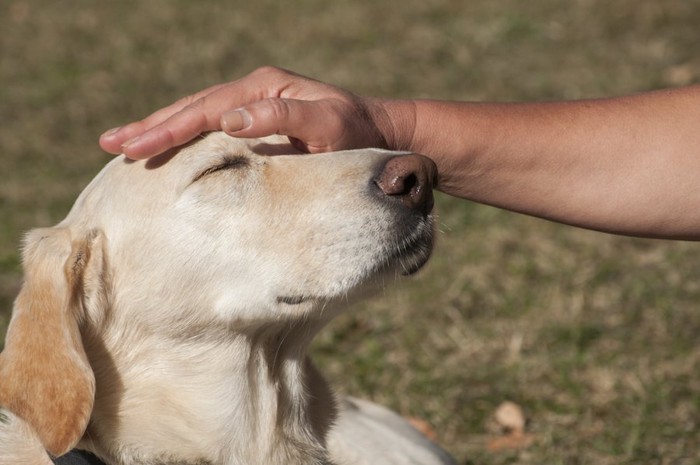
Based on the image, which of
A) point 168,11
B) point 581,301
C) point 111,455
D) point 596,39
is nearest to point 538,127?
point 111,455

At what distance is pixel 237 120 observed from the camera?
115 inches

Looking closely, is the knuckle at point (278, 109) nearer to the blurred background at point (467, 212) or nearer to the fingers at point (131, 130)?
the fingers at point (131, 130)

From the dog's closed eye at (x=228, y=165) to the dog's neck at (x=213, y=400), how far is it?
50cm

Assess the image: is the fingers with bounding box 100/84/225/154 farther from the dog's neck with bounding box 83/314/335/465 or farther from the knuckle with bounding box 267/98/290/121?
the dog's neck with bounding box 83/314/335/465

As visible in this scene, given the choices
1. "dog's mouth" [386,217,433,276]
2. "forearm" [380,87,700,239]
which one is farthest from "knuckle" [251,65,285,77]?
"dog's mouth" [386,217,433,276]

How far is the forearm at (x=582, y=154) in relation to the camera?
10.9 ft

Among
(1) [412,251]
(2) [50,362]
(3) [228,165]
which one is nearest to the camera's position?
(2) [50,362]

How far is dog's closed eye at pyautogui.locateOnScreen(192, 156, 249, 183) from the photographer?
3.15 metres

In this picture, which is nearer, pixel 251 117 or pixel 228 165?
pixel 251 117

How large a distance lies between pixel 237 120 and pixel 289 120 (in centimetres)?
15

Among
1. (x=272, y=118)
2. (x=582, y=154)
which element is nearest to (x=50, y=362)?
(x=272, y=118)

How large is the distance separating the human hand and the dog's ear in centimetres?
44

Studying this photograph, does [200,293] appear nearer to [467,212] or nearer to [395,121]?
[395,121]

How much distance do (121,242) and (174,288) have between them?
22 cm
